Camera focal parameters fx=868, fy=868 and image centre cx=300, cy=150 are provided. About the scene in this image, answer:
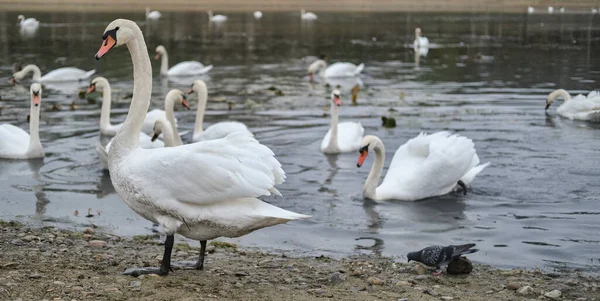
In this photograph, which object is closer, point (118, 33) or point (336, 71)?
point (118, 33)

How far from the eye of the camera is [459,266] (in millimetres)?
7371

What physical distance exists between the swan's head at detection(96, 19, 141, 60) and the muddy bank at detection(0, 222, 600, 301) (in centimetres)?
173

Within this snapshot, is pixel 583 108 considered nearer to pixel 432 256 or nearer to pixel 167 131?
pixel 167 131

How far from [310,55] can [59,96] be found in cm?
1233

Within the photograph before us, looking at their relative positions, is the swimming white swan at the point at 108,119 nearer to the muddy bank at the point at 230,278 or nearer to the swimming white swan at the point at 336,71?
the muddy bank at the point at 230,278

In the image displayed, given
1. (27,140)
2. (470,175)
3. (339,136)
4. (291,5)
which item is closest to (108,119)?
(27,140)

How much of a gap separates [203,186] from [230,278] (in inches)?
33.5

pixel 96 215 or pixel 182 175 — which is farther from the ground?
pixel 182 175

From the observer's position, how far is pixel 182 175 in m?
6.32

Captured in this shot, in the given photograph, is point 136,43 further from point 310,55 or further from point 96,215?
point 310,55

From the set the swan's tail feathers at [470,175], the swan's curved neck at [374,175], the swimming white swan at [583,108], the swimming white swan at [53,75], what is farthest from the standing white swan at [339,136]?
the swimming white swan at [53,75]

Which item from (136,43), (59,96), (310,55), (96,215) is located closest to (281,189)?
(96,215)

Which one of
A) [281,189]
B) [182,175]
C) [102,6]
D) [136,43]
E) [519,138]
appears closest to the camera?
[182,175]

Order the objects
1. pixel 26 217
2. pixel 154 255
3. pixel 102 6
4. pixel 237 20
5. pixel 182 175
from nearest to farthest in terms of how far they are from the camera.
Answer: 1. pixel 182 175
2. pixel 154 255
3. pixel 26 217
4. pixel 237 20
5. pixel 102 6
